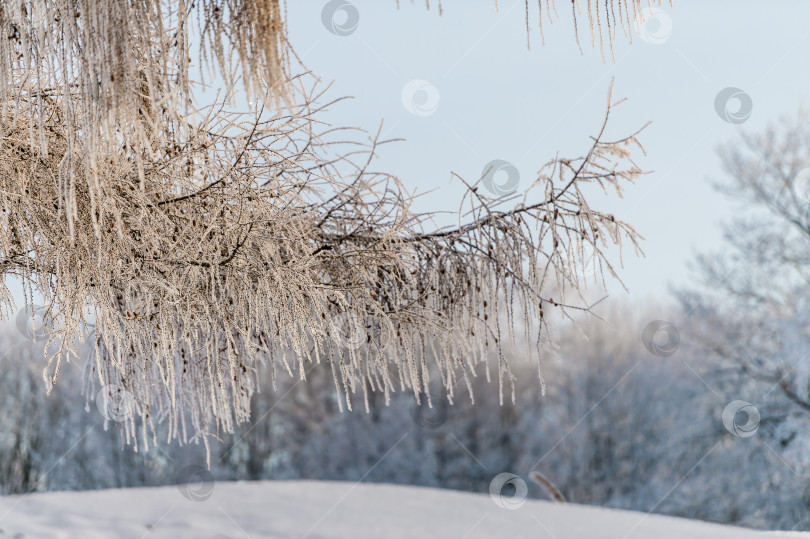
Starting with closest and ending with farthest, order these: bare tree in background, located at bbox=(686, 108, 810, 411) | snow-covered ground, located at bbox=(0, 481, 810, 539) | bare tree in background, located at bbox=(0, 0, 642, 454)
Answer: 1. bare tree in background, located at bbox=(0, 0, 642, 454)
2. snow-covered ground, located at bbox=(0, 481, 810, 539)
3. bare tree in background, located at bbox=(686, 108, 810, 411)

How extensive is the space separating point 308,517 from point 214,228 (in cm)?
302

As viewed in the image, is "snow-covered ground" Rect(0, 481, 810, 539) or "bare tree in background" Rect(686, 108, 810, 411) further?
"bare tree in background" Rect(686, 108, 810, 411)

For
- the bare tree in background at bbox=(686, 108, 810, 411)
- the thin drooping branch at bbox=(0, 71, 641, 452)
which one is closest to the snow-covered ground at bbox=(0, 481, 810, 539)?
the thin drooping branch at bbox=(0, 71, 641, 452)

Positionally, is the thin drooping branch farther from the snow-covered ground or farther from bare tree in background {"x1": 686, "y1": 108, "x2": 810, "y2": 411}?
bare tree in background {"x1": 686, "y1": 108, "x2": 810, "y2": 411}

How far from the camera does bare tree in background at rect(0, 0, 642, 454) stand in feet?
5.96

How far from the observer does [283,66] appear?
1.71 meters

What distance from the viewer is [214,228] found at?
2.37 metres

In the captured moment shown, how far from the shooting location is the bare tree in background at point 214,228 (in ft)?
5.96

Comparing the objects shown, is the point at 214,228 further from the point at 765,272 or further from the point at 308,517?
the point at 765,272

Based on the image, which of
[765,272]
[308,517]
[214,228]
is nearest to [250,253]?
[214,228]

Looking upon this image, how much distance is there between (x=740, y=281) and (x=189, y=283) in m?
10.5

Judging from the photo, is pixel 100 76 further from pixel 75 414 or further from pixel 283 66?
pixel 75 414

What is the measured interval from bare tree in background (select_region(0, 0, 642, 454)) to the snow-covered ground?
206cm

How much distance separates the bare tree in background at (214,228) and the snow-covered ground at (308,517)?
2064 millimetres
